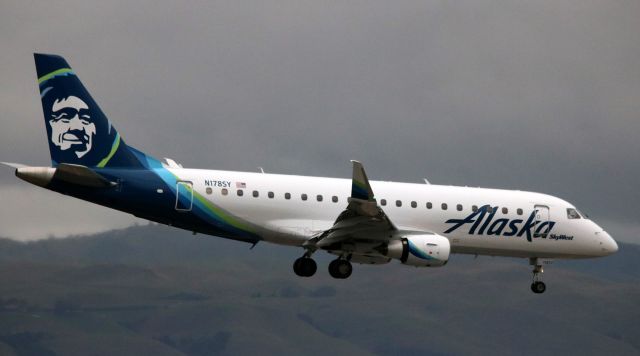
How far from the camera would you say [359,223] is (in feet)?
177

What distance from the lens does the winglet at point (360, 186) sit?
5122cm

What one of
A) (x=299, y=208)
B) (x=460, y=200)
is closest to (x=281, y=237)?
(x=299, y=208)

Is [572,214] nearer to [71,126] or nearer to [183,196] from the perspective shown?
[183,196]

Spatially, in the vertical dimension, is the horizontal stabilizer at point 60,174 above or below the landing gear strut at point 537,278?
below

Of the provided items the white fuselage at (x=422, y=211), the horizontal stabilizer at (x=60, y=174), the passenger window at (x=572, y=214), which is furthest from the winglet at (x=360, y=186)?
the passenger window at (x=572, y=214)

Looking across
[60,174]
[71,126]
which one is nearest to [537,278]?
[71,126]

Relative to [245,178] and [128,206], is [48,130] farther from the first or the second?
[245,178]

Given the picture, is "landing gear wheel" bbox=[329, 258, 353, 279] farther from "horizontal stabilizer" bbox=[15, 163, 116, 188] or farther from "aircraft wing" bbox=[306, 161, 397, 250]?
"horizontal stabilizer" bbox=[15, 163, 116, 188]

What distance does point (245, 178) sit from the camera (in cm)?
5497

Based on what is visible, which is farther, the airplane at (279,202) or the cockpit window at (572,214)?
the cockpit window at (572,214)

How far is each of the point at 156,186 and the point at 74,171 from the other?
3.61 m

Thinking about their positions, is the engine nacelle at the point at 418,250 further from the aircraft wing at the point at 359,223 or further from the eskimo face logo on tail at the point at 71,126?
the eskimo face logo on tail at the point at 71,126

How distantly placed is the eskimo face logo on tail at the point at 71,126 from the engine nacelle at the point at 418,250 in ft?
46.1

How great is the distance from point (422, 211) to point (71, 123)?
1644cm
